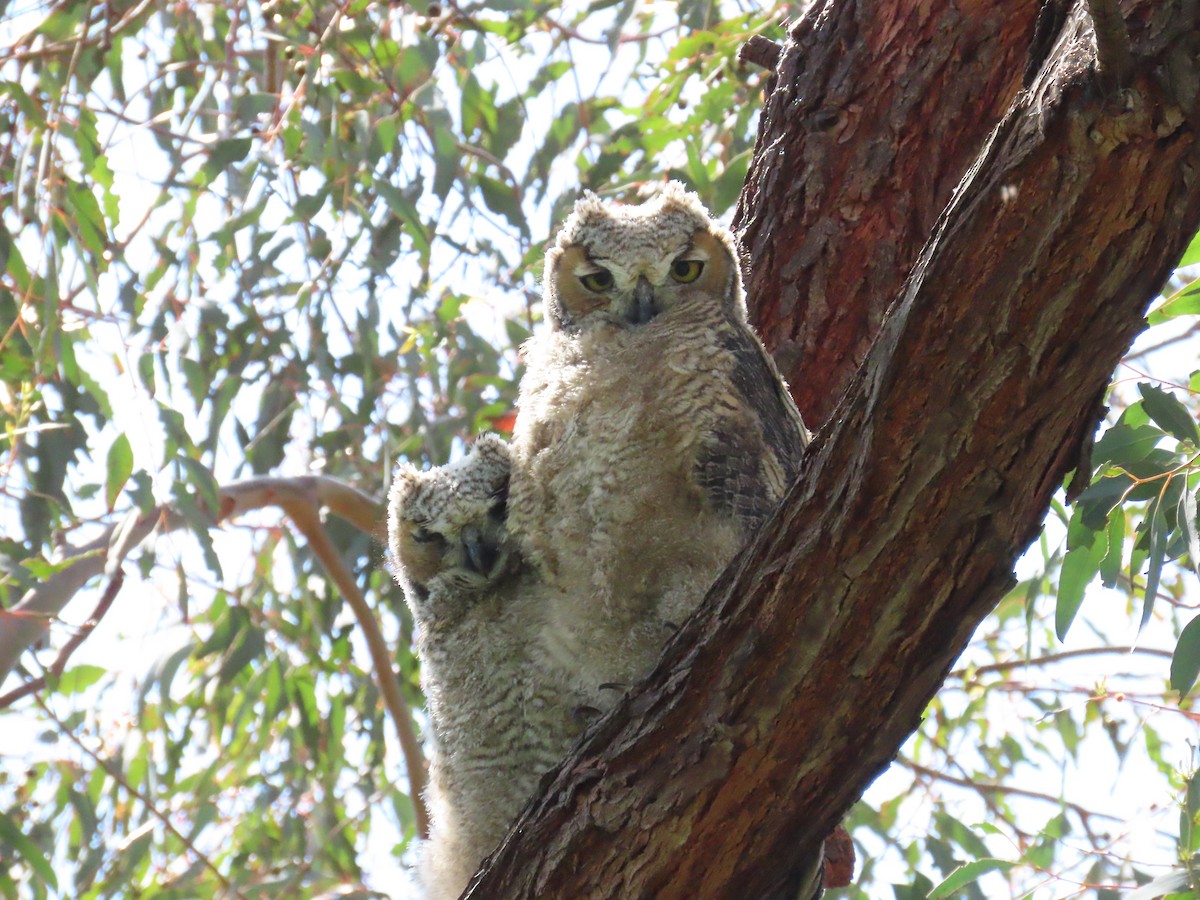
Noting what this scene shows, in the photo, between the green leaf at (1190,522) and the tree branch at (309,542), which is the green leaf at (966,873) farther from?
the tree branch at (309,542)

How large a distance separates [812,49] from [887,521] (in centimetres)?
133

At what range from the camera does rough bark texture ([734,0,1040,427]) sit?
239 centimetres

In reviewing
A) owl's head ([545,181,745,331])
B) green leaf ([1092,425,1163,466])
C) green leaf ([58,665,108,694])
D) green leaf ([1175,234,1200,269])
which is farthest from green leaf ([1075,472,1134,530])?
green leaf ([58,665,108,694])

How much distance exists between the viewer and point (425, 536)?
2375 mm

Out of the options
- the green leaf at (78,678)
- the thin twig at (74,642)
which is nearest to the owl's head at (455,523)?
the thin twig at (74,642)

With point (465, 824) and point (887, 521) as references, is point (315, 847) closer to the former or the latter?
point (465, 824)

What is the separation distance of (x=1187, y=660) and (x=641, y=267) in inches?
41.9

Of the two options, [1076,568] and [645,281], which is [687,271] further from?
[1076,568]

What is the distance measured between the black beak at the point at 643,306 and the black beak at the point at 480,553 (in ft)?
1.45

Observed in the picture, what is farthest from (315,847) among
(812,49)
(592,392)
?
(812,49)

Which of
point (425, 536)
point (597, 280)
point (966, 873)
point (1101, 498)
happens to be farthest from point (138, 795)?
point (1101, 498)

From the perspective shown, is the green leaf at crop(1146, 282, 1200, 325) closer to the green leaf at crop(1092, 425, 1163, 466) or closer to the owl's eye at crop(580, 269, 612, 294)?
the green leaf at crop(1092, 425, 1163, 466)

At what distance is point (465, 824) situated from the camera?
2246 millimetres

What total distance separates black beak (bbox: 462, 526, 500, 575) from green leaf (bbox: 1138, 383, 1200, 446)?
1.01 meters
